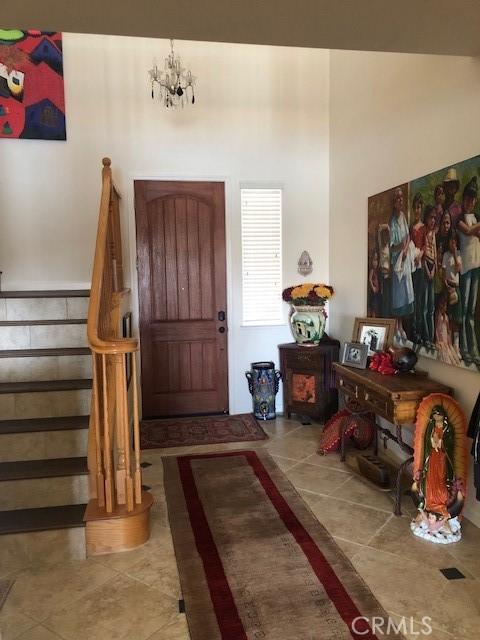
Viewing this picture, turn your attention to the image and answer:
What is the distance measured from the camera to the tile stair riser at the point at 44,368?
3320mm

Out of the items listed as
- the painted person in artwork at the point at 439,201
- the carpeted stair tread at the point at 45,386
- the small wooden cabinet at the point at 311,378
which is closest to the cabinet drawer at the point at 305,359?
the small wooden cabinet at the point at 311,378

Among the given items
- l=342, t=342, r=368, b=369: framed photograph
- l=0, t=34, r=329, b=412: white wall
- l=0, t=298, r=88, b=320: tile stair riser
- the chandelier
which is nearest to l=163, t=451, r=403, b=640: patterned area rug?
l=342, t=342, r=368, b=369: framed photograph

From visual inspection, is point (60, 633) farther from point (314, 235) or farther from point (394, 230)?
point (314, 235)

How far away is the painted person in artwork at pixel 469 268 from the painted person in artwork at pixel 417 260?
446 mm

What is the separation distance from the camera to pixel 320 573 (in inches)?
96.0

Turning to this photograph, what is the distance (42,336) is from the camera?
141 inches

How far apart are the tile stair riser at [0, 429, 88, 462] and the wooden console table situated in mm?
1863

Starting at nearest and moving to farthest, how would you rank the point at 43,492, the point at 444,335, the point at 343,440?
the point at 43,492
the point at 444,335
the point at 343,440

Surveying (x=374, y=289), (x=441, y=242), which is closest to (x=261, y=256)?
(x=374, y=289)

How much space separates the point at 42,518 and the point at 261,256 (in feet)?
11.0

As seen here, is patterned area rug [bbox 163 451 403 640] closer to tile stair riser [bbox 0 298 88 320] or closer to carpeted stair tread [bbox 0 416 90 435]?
carpeted stair tread [bbox 0 416 90 435]

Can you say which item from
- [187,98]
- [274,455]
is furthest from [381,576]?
[187,98]

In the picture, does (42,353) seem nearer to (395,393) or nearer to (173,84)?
(395,393)

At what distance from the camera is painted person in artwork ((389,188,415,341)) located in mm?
3506
